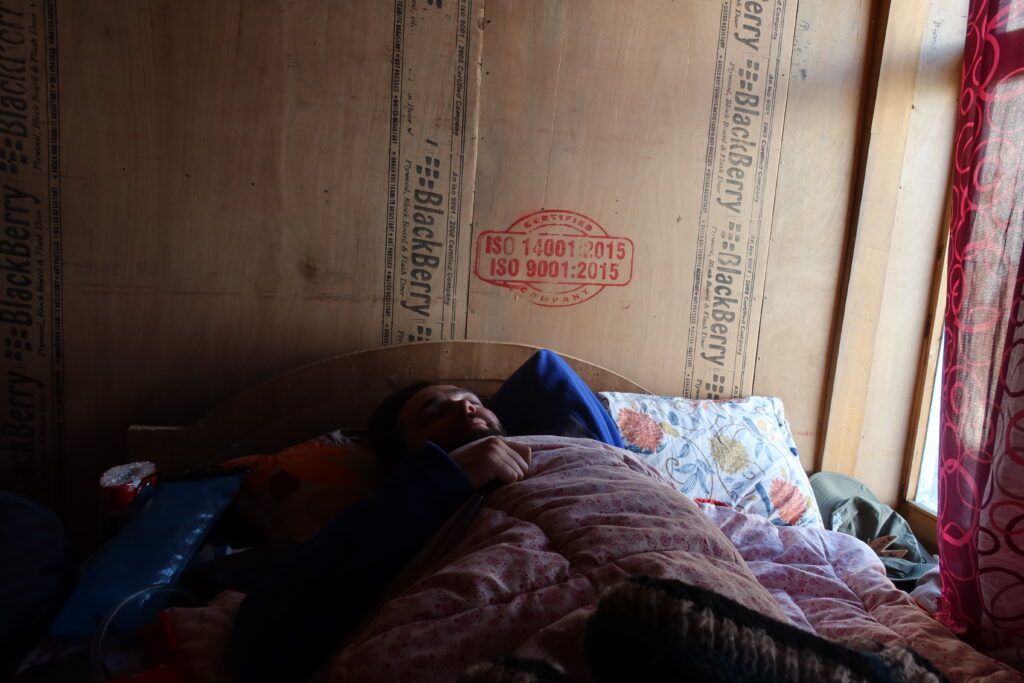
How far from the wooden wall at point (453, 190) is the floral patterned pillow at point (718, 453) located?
0.21 m

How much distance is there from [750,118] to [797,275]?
50cm

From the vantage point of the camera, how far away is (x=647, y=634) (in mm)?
552

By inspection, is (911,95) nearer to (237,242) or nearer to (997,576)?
(997,576)

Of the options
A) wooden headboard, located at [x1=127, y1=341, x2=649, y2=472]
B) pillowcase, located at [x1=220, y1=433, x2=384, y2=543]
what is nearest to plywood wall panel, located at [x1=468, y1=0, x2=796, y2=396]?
wooden headboard, located at [x1=127, y1=341, x2=649, y2=472]

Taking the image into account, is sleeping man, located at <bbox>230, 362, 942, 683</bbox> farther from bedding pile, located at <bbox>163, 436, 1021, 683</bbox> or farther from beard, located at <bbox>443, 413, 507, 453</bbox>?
beard, located at <bbox>443, 413, 507, 453</bbox>

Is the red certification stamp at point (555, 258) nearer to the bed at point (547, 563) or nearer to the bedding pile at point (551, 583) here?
the bed at point (547, 563)

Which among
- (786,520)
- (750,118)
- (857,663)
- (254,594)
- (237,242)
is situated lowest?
(786,520)

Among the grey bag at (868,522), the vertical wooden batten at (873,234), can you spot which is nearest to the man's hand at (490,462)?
the grey bag at (868,522)

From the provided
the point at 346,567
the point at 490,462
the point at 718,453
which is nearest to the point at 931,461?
the point at 718,453

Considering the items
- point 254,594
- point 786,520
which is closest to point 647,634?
point 254,594

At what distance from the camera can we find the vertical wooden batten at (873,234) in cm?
202

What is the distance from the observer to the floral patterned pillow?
170cm

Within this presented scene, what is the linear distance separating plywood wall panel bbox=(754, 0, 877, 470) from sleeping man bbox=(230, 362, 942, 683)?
1.20m

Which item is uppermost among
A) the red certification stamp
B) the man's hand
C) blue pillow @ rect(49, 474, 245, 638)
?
the red certification stamp
